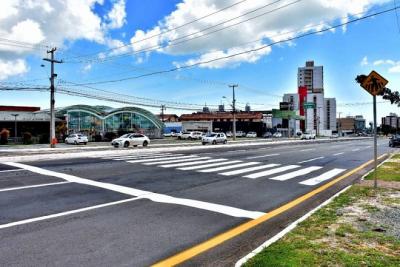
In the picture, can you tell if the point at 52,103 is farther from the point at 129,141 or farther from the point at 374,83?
the point at 374,83

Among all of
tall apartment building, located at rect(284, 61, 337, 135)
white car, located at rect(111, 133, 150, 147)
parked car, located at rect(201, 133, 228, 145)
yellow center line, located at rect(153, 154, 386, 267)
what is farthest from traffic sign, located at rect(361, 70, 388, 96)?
tall apartment building, located at rect(284, 61, 337, 135)

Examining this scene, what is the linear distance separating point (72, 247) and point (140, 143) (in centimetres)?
3541

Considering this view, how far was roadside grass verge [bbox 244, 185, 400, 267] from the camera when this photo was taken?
4773 millimetres

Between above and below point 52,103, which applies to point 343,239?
below

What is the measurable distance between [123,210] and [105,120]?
61.4 m

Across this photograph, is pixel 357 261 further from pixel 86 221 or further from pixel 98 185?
pixel 98 185

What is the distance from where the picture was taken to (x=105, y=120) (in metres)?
67.1

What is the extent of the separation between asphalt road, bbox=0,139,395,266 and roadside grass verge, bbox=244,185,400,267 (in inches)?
41.8

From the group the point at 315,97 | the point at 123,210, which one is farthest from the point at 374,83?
the point at 315,97

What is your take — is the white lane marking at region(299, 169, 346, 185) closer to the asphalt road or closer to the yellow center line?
the asphalt road

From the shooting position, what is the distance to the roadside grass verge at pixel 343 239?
477 cm

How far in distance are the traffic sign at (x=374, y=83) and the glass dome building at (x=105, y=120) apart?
5544 cm

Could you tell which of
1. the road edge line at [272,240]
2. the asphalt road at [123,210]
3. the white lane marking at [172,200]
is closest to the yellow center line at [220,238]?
the asphalt road at [123,210]

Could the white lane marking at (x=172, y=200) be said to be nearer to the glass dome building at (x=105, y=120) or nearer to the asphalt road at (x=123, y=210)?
the asphalt road at (x=123, y=210)
